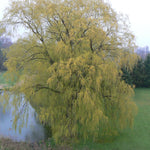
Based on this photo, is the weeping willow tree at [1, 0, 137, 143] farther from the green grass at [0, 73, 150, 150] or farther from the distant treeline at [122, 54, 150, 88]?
the distant treeline at [122, 54, 150, 88]

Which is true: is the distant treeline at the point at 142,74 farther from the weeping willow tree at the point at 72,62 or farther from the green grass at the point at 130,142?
the weeping willow tree at the point at 72,62

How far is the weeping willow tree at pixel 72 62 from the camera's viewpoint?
6.02m

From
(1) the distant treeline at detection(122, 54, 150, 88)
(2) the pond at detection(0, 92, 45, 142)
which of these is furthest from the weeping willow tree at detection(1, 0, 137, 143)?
(1) the distant treeline at detection(122, 54, 150, 88)

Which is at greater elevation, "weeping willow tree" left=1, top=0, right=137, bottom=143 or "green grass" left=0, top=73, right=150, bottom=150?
"weeping willow tree" left=1, top=0, right=137, bottom=143

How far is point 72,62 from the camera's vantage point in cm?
584

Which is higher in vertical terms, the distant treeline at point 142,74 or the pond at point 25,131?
the distant treeline at point 142,74

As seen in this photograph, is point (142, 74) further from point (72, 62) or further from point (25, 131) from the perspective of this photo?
point (72, 62)

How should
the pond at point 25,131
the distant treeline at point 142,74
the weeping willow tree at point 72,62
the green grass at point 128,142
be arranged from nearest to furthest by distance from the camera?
the weeping willow tree at point 72,62 → the green grass at point 128,142 → the pond at point 25,131 → the distant treeline at point 142,74

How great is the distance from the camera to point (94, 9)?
6664mm

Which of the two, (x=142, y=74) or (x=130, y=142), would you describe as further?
(x=142, y=74)

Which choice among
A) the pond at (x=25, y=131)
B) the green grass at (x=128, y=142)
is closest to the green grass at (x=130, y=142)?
the green grass at (x=128, y=142)

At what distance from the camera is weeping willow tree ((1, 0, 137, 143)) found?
602 cm

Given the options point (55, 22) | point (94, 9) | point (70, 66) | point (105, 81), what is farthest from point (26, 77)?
point (94, 9)

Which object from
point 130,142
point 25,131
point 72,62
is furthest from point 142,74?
point 72,62
